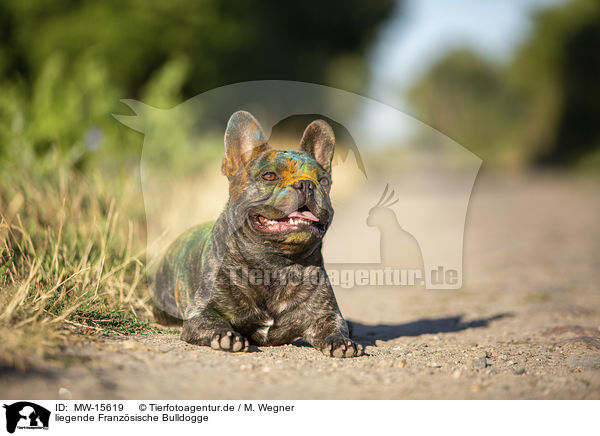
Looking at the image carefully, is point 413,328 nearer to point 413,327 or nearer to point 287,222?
point 413,327

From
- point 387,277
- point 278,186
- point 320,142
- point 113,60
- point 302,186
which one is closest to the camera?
point 302,186

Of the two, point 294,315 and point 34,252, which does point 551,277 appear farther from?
point 34,252

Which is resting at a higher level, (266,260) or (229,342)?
(266,260)

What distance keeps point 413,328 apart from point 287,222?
211 cm

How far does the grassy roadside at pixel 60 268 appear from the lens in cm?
376

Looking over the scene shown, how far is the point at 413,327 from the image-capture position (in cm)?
567

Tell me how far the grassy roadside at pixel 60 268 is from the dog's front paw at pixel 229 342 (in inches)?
32.6

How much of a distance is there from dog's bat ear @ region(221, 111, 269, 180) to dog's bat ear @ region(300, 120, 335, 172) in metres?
0.32

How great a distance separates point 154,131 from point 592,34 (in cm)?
3256

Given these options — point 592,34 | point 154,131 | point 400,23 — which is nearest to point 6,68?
point 154,131

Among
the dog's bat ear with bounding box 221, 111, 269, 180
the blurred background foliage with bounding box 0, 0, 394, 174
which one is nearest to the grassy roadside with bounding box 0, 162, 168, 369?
the dog's bat ear with bounding box 221, 111, 269, 180

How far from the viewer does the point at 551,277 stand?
820cm
